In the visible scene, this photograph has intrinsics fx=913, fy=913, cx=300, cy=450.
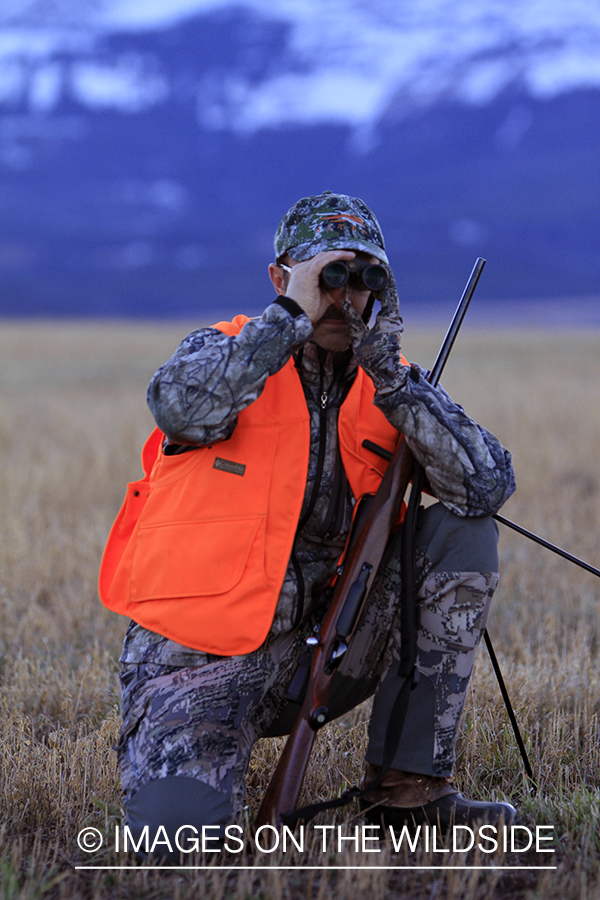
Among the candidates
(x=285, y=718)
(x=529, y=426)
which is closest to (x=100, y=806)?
(x=285, y=718)

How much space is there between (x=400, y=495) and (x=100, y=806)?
144cm

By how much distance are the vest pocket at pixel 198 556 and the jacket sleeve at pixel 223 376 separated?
0.29 meters

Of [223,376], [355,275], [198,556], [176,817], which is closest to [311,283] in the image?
[355,275]

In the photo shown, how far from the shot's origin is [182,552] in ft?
9.51

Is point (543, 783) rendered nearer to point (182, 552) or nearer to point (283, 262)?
point (182, 552)

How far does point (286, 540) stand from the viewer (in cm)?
290

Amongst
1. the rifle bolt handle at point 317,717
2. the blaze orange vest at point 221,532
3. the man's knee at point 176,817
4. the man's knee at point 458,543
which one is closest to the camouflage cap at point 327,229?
the blaze orange vest at point 221,532

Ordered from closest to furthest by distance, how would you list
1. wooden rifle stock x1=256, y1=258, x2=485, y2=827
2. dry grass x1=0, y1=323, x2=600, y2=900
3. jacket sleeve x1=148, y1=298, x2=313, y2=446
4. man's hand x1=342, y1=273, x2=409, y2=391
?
1. dry grass x1=0, y1=323, x2=600, y2=900
2. wooden rifle stock x1=256, y1=258, x2=485, y2=827
3. jacket sleeve x1=148, y1=298, x2=313, y2=446
4. man's hand x1=342, y1=273, x2=409, y2=391

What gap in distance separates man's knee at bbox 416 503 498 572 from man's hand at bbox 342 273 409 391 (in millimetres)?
481

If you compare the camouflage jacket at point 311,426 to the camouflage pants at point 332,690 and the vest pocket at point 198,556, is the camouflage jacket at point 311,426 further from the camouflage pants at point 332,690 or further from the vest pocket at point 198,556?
the vest pocket at point 198,556

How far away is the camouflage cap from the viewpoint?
2975 millimetres

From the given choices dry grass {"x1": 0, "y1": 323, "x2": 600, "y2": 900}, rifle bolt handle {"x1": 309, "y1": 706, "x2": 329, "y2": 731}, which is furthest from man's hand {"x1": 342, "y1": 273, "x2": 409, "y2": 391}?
dry grass {"x1": 0, "y1": 323, "x2": 600, "y2": 900}

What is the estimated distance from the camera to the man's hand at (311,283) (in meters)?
2.90

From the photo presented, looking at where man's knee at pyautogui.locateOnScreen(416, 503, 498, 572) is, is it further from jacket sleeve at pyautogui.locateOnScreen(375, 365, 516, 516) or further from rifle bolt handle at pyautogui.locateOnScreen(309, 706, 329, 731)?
rifle bolt handle at pyautogui.locateOnScreen(309, 706, 329, 731)
